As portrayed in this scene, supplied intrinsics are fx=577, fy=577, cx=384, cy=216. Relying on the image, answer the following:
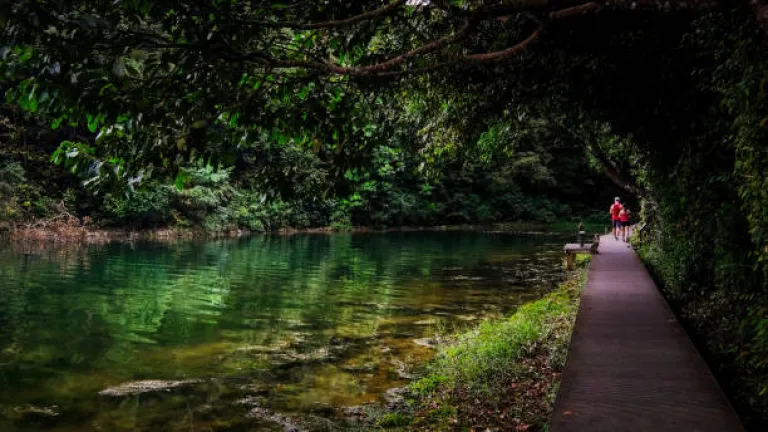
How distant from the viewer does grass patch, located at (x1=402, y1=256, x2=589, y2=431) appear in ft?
18.5

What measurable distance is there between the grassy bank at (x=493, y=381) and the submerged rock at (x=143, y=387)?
2819 mm

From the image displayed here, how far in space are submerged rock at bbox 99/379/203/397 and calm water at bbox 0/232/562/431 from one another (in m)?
0.10

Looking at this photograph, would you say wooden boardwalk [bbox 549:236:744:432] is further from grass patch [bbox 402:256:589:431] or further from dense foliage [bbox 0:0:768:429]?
grass patch [bbox 402:256:589:431]

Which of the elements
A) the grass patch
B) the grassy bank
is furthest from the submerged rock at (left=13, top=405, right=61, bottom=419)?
the grass patch

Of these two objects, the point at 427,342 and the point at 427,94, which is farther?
the point at 427,342

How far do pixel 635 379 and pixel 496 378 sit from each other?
7.08ft

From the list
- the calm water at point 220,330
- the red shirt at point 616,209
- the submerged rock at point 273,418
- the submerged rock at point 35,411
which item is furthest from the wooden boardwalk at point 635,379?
the red shirt at point 616,209

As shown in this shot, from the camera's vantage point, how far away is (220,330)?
1018 centimetres

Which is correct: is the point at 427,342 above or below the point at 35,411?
above

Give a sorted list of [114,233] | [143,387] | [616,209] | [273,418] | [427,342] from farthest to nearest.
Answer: [114,233], [616,209], [427,342], [143,387], [273,418]

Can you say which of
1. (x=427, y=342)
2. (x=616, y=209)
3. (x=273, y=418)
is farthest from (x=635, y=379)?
(x=616, y=209)

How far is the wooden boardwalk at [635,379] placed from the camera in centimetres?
382

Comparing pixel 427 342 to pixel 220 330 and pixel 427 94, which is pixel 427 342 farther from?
pixel 427 94

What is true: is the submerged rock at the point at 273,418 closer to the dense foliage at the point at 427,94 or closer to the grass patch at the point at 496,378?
the grass patch at the point at 496,378
